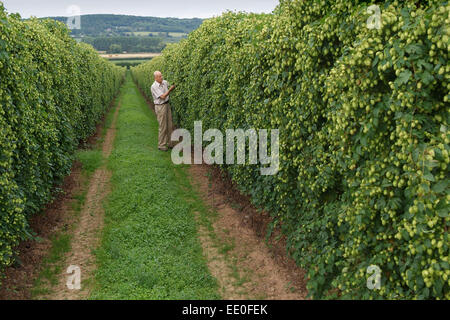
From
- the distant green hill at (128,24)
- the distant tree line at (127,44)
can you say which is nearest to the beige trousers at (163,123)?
the distant tree line at (127,44)

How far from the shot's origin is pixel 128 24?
142750 mm

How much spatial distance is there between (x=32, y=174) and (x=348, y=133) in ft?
16.2

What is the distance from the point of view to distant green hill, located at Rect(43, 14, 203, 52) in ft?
315

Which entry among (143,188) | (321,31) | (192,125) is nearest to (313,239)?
(321,31)

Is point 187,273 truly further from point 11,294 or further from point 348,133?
point 348,133

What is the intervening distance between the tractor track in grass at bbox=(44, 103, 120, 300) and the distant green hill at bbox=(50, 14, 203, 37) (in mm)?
118612

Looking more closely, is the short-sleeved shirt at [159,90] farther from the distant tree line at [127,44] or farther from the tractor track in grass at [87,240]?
the distant tree line at [127,44]

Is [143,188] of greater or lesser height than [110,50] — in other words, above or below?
below

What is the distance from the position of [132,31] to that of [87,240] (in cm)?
14288

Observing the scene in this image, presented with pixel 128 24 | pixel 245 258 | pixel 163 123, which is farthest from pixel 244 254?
pixel 128 24

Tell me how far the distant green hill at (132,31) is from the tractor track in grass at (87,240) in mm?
88228

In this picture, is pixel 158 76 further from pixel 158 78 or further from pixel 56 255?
pixel 56 255

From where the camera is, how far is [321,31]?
14.1 feet

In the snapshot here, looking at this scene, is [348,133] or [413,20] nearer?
[413,20]
